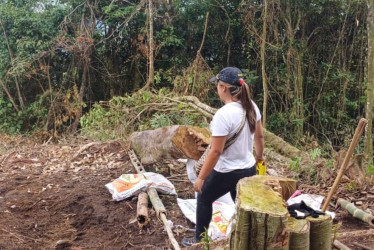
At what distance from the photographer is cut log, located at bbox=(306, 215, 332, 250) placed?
1.90 m

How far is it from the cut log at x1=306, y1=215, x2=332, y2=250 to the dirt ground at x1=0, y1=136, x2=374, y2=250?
1.03 meters

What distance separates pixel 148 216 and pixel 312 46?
9.32m

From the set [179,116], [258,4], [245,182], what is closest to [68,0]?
[258,4]

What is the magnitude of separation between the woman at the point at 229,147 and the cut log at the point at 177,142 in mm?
1375

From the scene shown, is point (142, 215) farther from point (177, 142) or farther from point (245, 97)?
point (245, 97)

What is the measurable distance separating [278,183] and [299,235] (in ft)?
1.56

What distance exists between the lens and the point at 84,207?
4730 millimetres

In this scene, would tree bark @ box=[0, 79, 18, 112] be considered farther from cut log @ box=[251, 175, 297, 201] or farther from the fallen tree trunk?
cut log @ box=[251, 175, 297, 201]

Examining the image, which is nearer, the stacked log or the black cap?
the stacked log

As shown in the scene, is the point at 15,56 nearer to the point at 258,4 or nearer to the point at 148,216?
the point at 258,4

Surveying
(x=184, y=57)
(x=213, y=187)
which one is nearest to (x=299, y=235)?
(x=213, y=187)

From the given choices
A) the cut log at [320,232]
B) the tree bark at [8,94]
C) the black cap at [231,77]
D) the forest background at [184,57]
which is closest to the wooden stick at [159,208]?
the black cap at [231,77]

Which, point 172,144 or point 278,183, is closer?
point 278,183

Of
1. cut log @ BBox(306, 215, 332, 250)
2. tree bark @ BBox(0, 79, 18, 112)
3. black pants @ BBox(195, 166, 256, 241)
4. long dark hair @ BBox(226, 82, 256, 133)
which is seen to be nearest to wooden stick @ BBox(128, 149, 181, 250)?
black pants @ BBox(195, 166, 256, 241)
